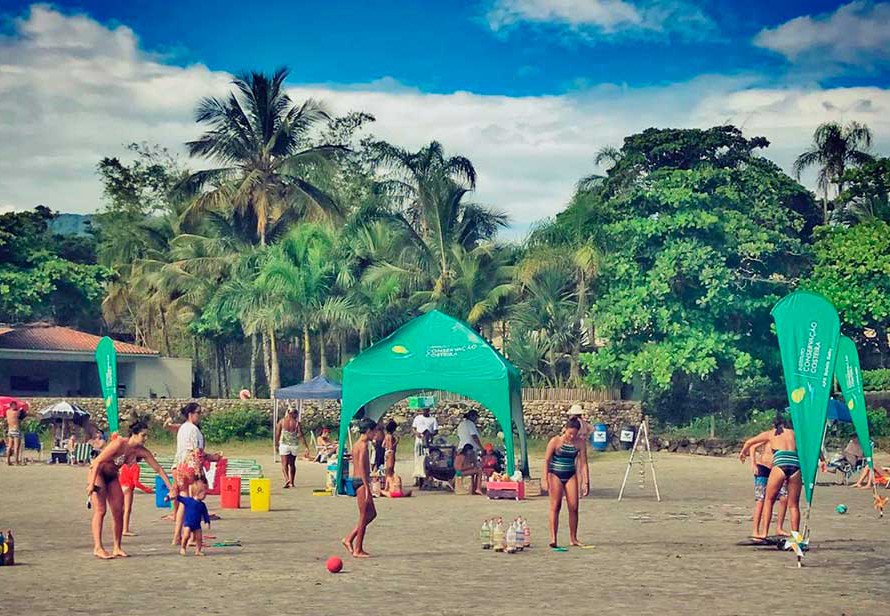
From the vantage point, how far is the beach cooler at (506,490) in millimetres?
23156

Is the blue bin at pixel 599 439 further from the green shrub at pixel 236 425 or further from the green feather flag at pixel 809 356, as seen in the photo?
the green feather flag at pixel 809 356

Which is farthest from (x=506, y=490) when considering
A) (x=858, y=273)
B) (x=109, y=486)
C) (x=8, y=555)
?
(x=858, y=273)

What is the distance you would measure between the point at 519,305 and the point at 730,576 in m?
31.3

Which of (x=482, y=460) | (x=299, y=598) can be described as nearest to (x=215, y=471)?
(x=482, y=460)

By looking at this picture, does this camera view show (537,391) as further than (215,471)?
Yes

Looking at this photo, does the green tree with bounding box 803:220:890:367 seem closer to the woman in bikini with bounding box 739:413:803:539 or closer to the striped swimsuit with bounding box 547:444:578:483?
the woman in bikini with bounding box 739:413:803:539

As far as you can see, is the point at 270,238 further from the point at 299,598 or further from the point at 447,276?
the point at 299,598

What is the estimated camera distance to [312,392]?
3388 centimetres

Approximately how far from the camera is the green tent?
2431 cm

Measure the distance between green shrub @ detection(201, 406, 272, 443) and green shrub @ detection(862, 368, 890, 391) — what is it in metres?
20.0

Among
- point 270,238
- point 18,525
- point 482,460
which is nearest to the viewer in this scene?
point 18,525

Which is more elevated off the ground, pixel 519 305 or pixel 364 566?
pixel 519 305

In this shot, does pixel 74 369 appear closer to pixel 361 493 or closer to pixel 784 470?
pixel 361 493

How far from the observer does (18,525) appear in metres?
18.1
